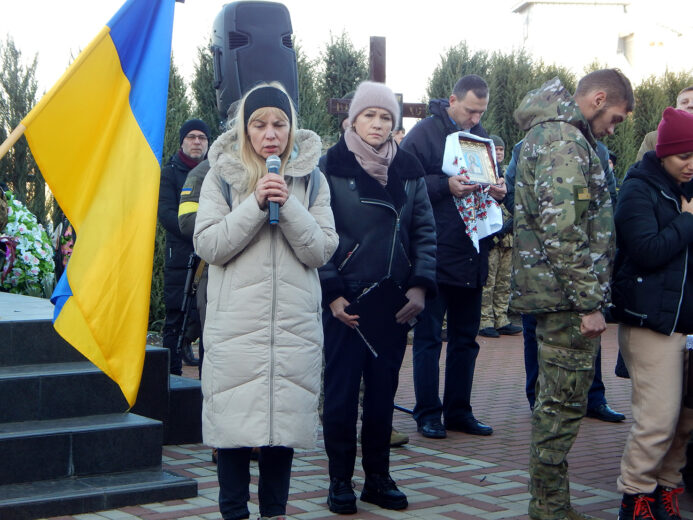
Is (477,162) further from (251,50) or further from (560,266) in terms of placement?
(560,266)

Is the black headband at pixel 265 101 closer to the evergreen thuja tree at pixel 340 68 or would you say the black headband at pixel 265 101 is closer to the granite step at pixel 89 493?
the granite step at pixel 89 493

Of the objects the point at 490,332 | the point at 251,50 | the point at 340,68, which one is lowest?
the point at 490,332

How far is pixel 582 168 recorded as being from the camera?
4.32m

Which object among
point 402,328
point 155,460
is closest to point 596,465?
Answer: point 402,328

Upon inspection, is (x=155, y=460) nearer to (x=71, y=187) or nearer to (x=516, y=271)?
(x=71, y=187)

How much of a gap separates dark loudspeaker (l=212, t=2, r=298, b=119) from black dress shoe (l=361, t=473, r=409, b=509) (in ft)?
10.8

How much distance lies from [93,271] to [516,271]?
1898 millimetres

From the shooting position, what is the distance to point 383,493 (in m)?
4.73

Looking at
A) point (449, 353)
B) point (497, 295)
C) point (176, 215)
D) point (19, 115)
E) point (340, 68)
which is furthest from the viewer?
point (340, 68)

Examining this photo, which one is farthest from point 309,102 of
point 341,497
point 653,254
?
point 653,254

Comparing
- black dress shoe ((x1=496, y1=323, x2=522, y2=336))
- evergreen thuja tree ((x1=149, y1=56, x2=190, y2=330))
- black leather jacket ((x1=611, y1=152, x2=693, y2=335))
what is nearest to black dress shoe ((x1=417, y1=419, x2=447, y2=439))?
black leather jacket ((x1=611, y1=152, x2=693, y2=335))

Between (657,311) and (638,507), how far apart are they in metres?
0.88

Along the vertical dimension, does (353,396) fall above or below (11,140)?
below

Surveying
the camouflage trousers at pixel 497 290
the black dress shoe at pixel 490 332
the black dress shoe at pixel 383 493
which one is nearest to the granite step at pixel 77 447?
the black dress shoe at pixel 383 493
